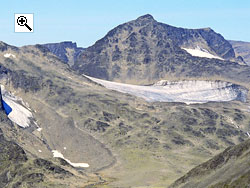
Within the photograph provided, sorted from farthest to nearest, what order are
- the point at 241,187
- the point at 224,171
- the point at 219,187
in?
the point at 224,171
the point at 219,187
the point at 241,187

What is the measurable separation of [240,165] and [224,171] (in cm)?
911

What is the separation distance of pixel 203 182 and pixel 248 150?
716 inches

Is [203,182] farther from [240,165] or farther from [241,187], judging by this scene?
[241,187]

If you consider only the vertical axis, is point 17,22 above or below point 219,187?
above

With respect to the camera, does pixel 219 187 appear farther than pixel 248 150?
No

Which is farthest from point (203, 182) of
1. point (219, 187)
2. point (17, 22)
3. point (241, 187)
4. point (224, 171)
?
point (17, 22)

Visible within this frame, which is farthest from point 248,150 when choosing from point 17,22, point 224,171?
point 17,22

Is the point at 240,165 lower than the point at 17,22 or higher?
lower

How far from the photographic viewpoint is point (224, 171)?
190 m

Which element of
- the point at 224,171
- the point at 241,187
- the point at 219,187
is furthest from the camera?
the point at 224,171

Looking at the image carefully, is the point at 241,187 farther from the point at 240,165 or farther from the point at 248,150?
the point at 248,150

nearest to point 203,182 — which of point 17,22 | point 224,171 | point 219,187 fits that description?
point 224,171

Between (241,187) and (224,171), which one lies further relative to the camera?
(224,171)

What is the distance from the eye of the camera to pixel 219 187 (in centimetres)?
17362
